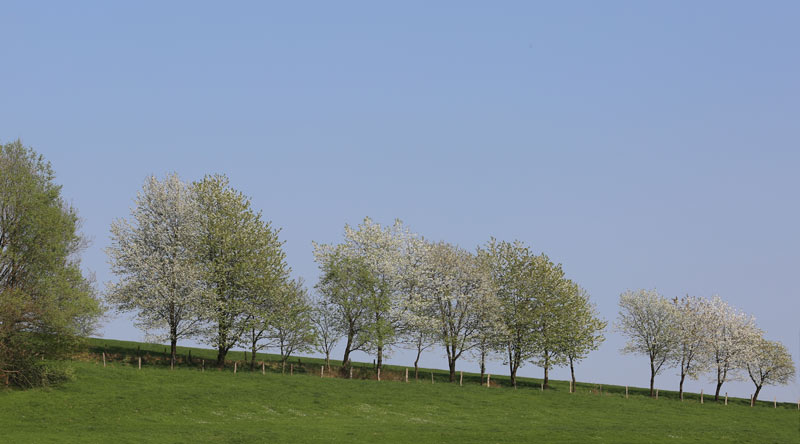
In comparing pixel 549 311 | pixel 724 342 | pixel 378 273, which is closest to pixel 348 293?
pixel 378 273

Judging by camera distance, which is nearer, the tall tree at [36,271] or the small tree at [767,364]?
the tall tree at [36,271]

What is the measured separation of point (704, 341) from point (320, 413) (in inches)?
2356

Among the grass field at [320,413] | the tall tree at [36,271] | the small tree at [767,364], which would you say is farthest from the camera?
the small tree at [767,364]

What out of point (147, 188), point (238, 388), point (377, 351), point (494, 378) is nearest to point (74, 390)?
point (238, 388)

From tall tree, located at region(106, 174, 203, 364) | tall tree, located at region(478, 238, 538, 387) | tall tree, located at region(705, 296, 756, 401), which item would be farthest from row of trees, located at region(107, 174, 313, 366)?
tall tree, located at region(705, 296, 756, 401)

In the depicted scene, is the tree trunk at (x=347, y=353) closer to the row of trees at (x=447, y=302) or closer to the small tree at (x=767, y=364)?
the row of trees at (x=447, y=302)

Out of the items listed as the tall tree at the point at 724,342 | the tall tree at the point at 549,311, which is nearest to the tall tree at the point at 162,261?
the tall tree at the point at 549,311

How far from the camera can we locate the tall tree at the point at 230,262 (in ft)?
255

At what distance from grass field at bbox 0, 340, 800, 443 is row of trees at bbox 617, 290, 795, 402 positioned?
48.3 ft

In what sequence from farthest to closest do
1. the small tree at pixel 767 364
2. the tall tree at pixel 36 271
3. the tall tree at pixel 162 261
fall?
the small tree at pixel 767 364 < the tall tree at pixel 162 261 < the tall tree at pixel 36 271

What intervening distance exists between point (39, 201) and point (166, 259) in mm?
16420

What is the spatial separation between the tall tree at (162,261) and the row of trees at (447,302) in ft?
50.1

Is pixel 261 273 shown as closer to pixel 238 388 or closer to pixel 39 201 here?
pixel 238 388

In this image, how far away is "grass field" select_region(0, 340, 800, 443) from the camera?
48.1 m
